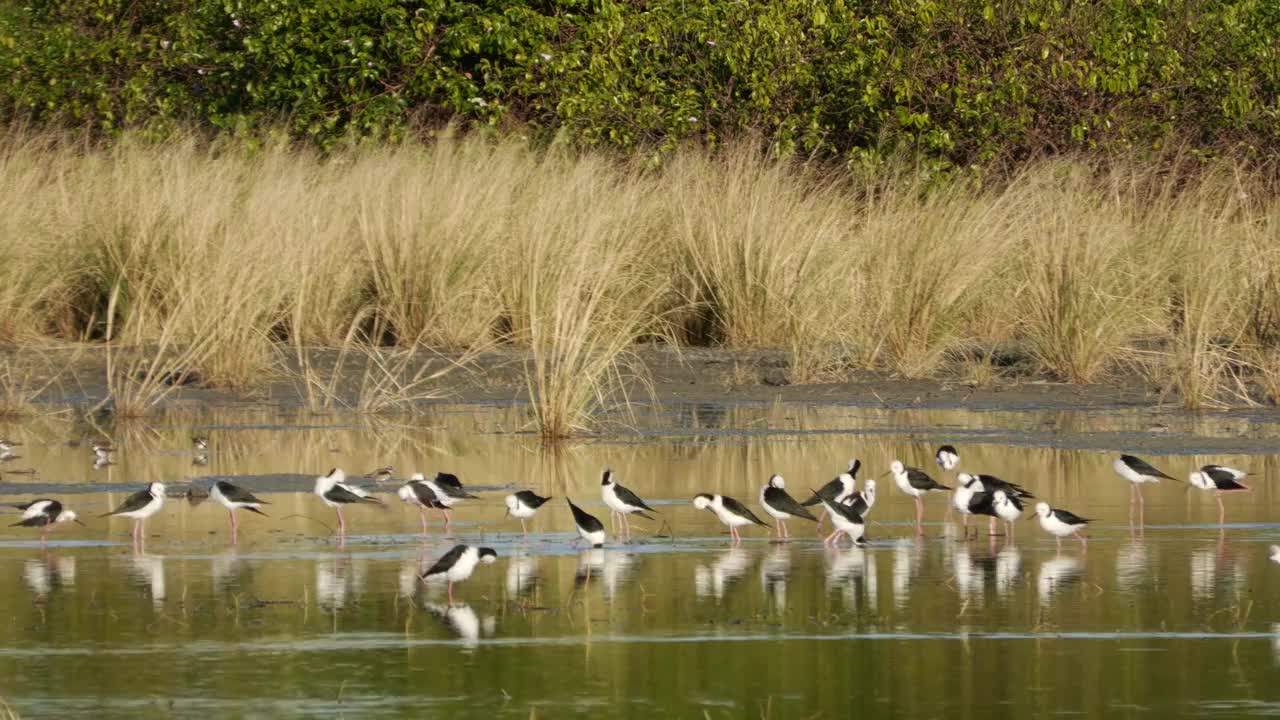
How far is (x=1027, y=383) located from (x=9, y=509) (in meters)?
7.90

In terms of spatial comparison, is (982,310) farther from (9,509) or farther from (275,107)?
(275,107)

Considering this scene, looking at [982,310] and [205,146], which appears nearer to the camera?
[982,310]

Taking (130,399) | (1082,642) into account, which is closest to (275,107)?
(130,399)

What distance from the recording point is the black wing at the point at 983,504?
9.04 meters

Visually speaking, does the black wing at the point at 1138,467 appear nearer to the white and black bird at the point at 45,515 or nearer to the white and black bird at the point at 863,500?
the white and black bird at the point at 863,500

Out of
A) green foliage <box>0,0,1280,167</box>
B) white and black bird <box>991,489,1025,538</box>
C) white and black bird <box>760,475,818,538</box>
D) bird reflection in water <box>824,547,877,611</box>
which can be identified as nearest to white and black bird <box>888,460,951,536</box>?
white and black bird <box>991,489,1025,538</box>

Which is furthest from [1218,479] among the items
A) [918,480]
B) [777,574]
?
[777,574]

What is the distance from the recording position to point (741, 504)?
921 centimetres

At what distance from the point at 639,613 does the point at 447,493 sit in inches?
Result: 92.0

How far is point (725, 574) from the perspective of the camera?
8.27 m

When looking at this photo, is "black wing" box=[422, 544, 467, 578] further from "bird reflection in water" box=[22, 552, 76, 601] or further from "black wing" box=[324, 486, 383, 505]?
"black wing" box=[324, 486, 383, 505]

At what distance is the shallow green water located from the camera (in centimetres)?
608

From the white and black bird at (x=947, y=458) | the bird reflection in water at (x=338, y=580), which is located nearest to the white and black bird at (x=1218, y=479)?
the white and black bird at (x=947, y=458)

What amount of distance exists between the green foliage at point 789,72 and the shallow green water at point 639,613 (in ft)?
43.7
